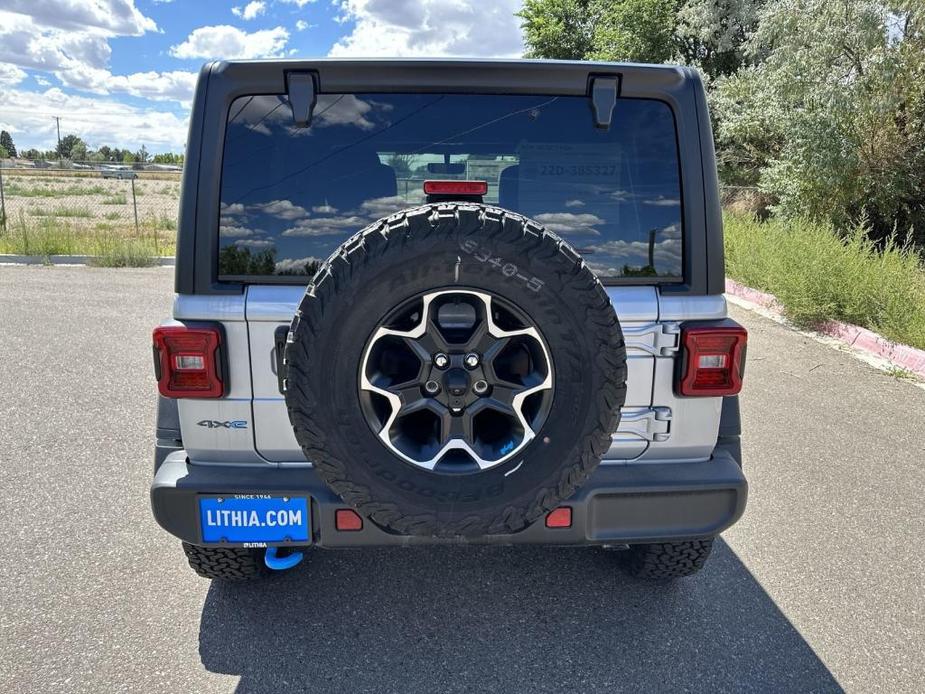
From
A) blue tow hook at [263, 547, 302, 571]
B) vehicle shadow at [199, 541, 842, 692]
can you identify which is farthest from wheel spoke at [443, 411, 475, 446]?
blue tow hook at [263, 547, 302, 571]

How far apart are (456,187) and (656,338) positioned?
856 mm

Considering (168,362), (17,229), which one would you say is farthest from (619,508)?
(17,229)

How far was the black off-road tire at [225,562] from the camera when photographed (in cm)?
275

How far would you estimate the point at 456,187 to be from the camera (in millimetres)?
2320

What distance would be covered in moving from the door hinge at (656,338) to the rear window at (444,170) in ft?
0.62

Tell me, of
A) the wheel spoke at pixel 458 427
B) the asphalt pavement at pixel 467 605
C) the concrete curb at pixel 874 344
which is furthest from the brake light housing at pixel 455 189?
the concrete curb at pixel 874 344

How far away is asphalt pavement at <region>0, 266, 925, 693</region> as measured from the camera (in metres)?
2.46

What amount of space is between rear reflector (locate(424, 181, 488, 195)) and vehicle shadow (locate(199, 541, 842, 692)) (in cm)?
167

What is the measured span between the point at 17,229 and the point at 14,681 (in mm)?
15405

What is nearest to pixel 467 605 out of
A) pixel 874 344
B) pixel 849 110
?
pixel 874 344

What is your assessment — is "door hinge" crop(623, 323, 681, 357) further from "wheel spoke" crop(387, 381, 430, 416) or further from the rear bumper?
"wheel spoke" crop(387, 381, 430, 416)

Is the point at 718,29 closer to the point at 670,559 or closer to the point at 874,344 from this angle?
the point at 874,344

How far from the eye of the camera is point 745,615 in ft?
9.35

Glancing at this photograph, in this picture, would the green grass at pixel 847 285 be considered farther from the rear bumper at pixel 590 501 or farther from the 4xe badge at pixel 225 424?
the 4xe badge at pixel 225 424
